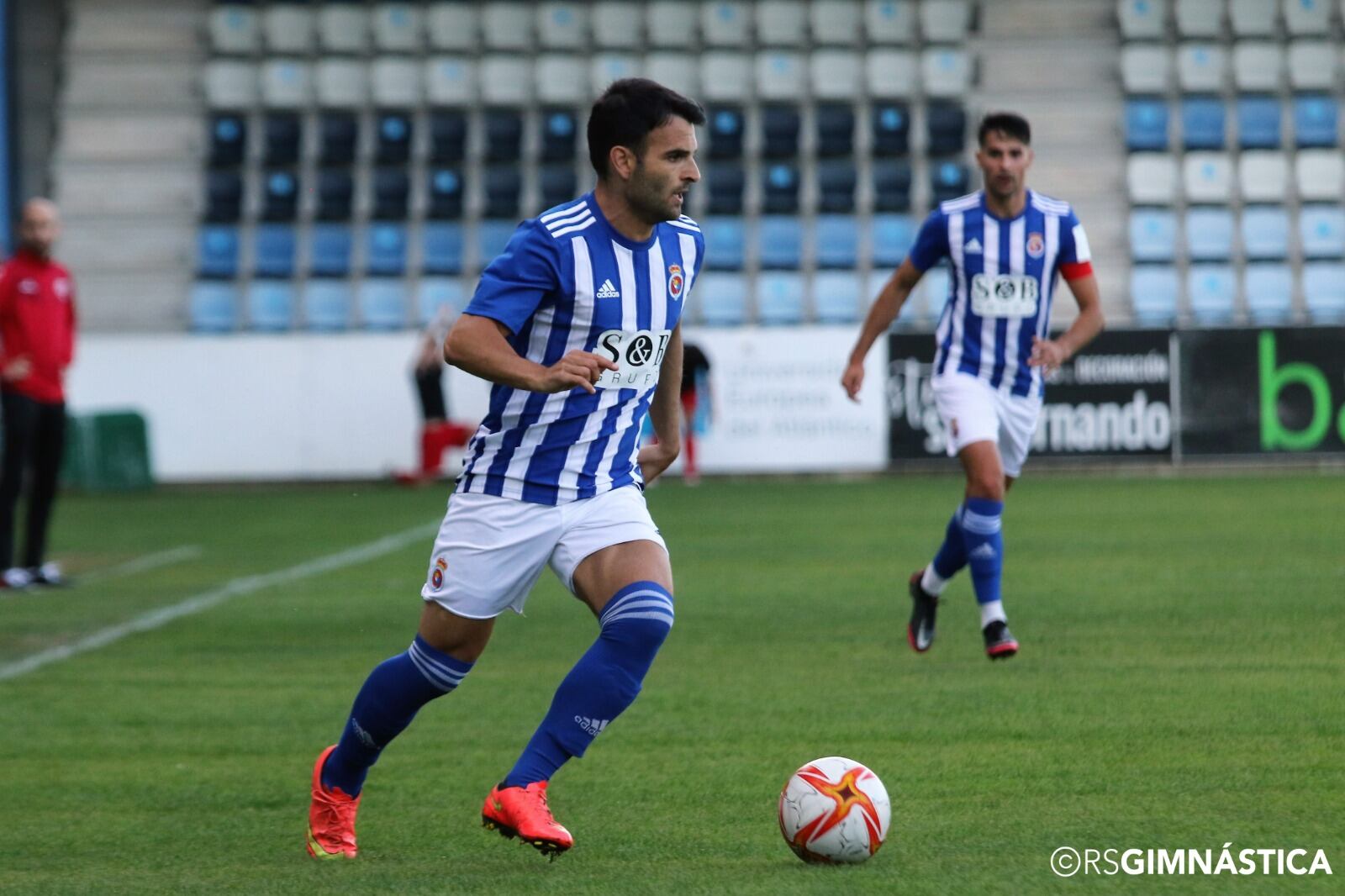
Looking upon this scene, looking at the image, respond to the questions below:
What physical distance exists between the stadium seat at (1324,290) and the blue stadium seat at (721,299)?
6215 millimetres

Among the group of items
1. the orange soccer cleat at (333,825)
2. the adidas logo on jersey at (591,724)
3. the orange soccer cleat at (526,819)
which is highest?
the adidas logo on jersey at (591,724)

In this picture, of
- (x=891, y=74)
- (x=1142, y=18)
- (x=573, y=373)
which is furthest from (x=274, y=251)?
(x=573, y=373)

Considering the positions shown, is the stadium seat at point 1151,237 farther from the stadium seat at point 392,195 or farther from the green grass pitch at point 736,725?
the green grass pitch at point 736,725

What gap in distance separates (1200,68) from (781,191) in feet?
16.8

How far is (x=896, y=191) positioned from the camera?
22.2 meters

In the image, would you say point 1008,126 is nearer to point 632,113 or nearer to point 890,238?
point 632,113

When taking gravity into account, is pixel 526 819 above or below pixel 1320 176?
below

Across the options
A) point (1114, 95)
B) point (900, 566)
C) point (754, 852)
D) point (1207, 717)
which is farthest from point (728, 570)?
point (1114, 95)

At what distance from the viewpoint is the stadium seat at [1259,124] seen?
22547 mm

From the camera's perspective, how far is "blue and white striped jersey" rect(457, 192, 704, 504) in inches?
172

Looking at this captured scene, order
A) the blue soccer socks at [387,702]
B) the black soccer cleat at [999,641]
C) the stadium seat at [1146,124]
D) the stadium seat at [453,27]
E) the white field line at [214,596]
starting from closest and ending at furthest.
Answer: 1. the blue soccer socks at [387,702]
2. the black soccer cleat at [999,641]
3. the white field line at [214,596]
4. the stadium seat at [1146,124]
5. the stadium seat at [453,27]

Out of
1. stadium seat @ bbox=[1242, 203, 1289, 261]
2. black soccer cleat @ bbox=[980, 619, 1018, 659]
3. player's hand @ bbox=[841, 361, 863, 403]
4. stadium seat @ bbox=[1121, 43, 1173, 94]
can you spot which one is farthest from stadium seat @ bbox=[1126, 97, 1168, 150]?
black soccer cleat @ bbox=[980, 619, 1018, 659]

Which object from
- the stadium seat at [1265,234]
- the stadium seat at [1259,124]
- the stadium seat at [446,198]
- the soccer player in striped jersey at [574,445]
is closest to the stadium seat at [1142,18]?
the stadium seat at [1259,124]

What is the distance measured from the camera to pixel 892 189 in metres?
22.3
